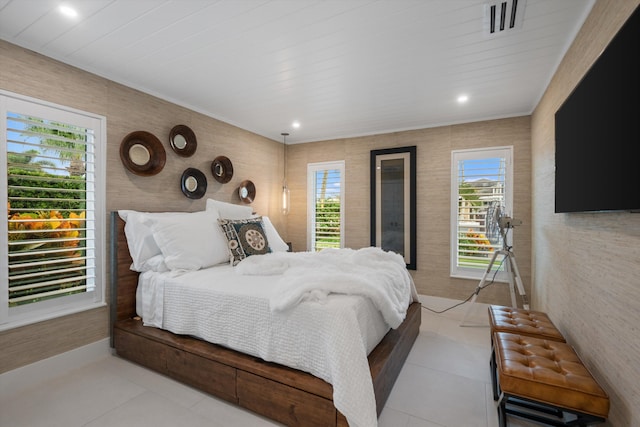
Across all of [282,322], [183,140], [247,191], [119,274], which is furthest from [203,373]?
[247,191]

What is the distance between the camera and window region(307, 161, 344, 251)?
4699 millimetres

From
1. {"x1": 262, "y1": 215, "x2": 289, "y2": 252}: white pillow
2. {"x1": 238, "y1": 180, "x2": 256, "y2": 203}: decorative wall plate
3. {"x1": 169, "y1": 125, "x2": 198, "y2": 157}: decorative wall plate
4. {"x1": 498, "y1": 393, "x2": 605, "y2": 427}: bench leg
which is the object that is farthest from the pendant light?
{"x1": 498, "y1": 393, "x2": 605, "y2": 427}: bench leg

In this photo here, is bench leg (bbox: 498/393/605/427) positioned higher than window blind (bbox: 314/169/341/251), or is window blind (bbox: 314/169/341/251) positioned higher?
window blind (bbox: 314/169/341/251)

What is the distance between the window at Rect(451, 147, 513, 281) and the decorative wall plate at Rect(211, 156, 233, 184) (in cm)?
296

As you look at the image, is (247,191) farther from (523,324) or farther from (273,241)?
(523,324)

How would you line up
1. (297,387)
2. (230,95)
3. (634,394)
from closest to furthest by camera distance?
(634,394)
(297,387)
(230,95)

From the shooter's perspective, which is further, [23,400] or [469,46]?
[469,46]

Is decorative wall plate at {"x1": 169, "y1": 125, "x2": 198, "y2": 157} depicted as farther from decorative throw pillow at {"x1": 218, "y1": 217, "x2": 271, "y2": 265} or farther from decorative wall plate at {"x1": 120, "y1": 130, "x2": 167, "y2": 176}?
decorative throw pillow at {"x1": 218, "y1": 217, "x2": 271, "y2": 265}

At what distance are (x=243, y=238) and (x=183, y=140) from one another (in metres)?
1.36

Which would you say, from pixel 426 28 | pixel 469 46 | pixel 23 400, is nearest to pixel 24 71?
pixel 23 400

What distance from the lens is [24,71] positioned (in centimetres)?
219

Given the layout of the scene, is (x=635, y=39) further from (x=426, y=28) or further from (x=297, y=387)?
(x=297, y=387)

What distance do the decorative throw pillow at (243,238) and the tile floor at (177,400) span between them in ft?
3.91

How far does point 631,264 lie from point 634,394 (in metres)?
0.54
